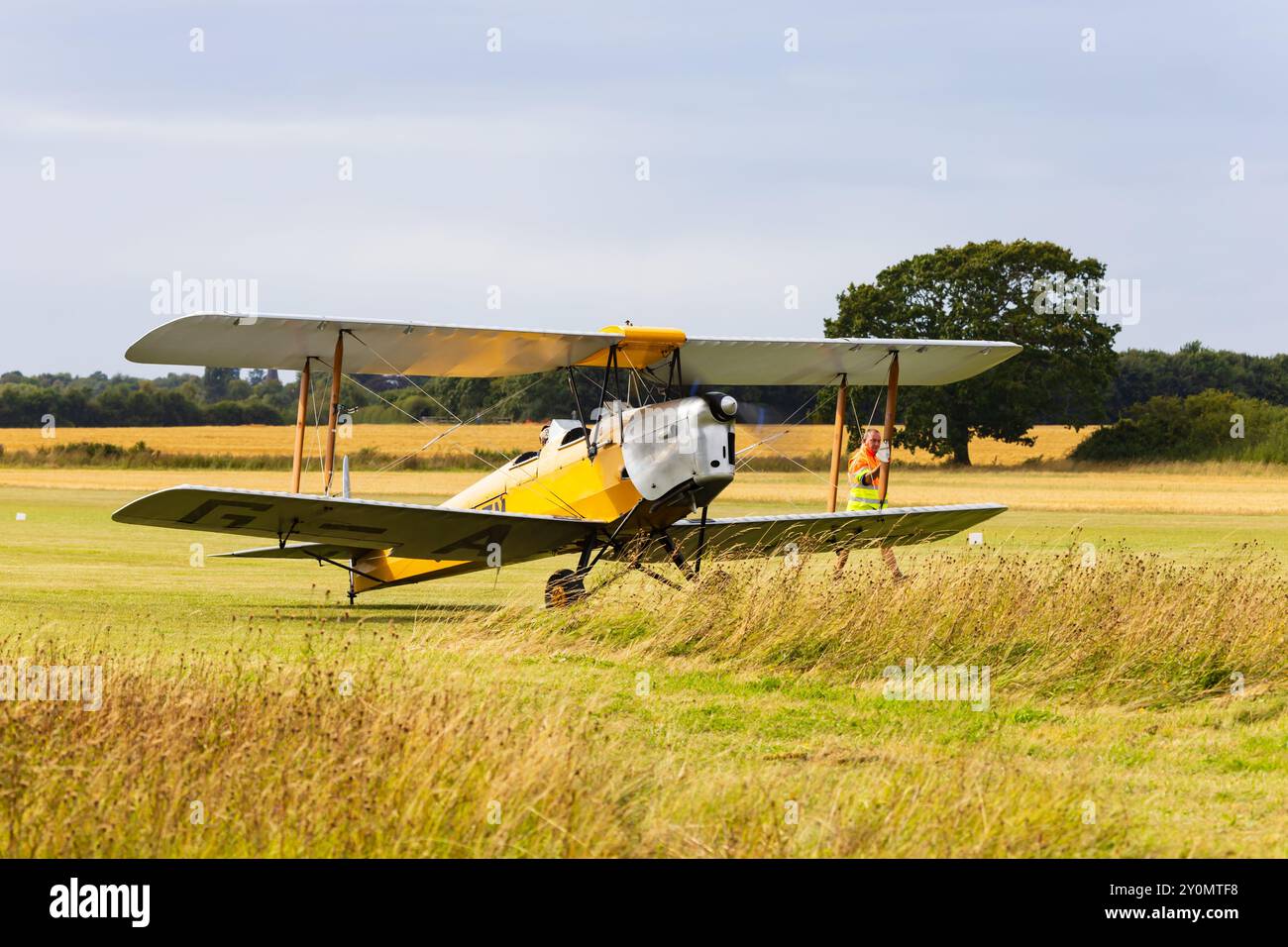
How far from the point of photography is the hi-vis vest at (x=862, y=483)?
48.3 feet

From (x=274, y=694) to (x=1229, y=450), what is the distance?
56739 millimetres

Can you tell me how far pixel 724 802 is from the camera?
6078mm

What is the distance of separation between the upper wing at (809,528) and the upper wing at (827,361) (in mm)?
1615

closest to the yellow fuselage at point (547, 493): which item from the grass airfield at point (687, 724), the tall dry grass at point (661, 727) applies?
the grass airfield at point (687, 724)

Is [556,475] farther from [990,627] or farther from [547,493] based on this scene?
[990,627]

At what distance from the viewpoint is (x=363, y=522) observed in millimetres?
12945

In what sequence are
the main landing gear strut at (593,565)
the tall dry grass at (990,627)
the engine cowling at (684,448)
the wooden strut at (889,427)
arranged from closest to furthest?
the tall dry grass at (990,627), the main landing gear strut at (593,565), the engine cowling at (684,448), the wooden strut at (889,427)

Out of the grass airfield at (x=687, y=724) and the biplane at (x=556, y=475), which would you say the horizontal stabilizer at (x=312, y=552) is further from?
the grass airfield at (x=687, y=724)

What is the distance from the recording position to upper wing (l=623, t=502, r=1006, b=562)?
14.3m

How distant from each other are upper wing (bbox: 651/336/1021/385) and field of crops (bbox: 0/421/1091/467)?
37.0m

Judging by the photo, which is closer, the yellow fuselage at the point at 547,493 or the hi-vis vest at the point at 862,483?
the yellow fuselage at the point at 547,493

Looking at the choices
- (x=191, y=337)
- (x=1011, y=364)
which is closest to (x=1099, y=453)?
(x=1011, y=364)

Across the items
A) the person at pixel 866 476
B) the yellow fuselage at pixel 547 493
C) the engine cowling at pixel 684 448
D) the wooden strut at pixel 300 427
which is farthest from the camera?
the person at pixel 866 476
